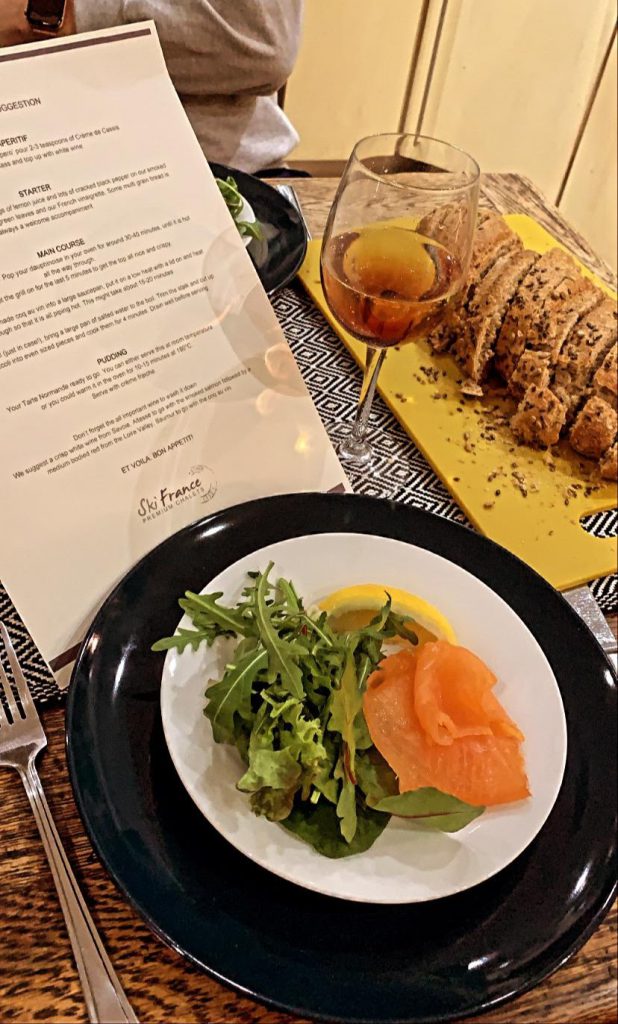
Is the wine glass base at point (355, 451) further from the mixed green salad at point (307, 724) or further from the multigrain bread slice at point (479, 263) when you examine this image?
the mixed green salad at point (307, 724)

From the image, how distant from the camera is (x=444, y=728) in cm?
55

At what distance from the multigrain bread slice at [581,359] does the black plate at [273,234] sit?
0.37 metres

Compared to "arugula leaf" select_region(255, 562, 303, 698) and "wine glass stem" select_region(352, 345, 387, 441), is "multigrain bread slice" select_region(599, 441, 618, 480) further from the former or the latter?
"arugula leaf" select_region(255, 562, 303, 698)

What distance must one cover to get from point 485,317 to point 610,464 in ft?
0.86

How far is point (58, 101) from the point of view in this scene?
72 cm

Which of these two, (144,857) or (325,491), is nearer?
(144,857)

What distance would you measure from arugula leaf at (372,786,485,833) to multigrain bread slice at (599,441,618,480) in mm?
578

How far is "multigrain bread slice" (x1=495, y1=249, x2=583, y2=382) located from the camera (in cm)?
106

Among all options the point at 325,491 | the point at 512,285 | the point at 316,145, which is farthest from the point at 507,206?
the point at 316,145

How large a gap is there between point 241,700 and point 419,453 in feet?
1.70

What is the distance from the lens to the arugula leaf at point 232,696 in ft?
1.85

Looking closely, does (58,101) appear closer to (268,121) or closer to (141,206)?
(141,206)

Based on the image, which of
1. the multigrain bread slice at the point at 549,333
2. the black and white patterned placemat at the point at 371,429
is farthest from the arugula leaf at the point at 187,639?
the multigrain bread slice at the point at 549,333

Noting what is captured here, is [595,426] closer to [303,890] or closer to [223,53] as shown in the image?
[303,890]
